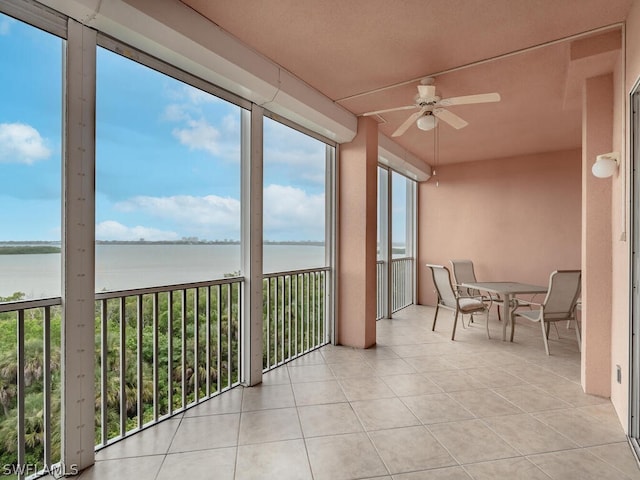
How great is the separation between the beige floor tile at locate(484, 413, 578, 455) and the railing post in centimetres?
242

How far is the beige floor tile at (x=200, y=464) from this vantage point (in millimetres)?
1808

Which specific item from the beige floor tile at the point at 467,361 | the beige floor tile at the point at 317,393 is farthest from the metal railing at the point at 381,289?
the beige floor tile at the point at 317,393

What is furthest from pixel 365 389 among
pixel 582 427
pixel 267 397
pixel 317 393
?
pixel 582 427

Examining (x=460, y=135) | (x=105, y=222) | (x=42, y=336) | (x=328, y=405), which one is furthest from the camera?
(x=460, y=135)

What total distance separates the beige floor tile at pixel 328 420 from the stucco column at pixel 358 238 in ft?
4.74

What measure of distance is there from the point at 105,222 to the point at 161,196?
425 millimetres

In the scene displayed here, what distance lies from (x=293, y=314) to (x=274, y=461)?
199 cm

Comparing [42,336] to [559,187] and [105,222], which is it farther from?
[559,187]

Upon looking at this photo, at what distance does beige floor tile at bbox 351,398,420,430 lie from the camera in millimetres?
2330

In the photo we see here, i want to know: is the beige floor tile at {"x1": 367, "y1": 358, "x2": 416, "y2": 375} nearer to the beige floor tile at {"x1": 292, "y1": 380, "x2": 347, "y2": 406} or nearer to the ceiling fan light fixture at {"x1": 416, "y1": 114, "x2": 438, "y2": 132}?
the beige floor tile at {"x1": 292, "y1": 380, "x2": 347, "y2": 406}

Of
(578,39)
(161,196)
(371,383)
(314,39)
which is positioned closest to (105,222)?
(161,196)

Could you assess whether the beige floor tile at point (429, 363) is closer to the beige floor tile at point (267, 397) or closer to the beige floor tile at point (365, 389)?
the beige floor tile at point (365, 389)

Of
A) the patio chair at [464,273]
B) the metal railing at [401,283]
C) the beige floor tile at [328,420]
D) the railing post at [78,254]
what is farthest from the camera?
the metal railing at [401,283]

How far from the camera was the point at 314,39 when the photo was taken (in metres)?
2.45
